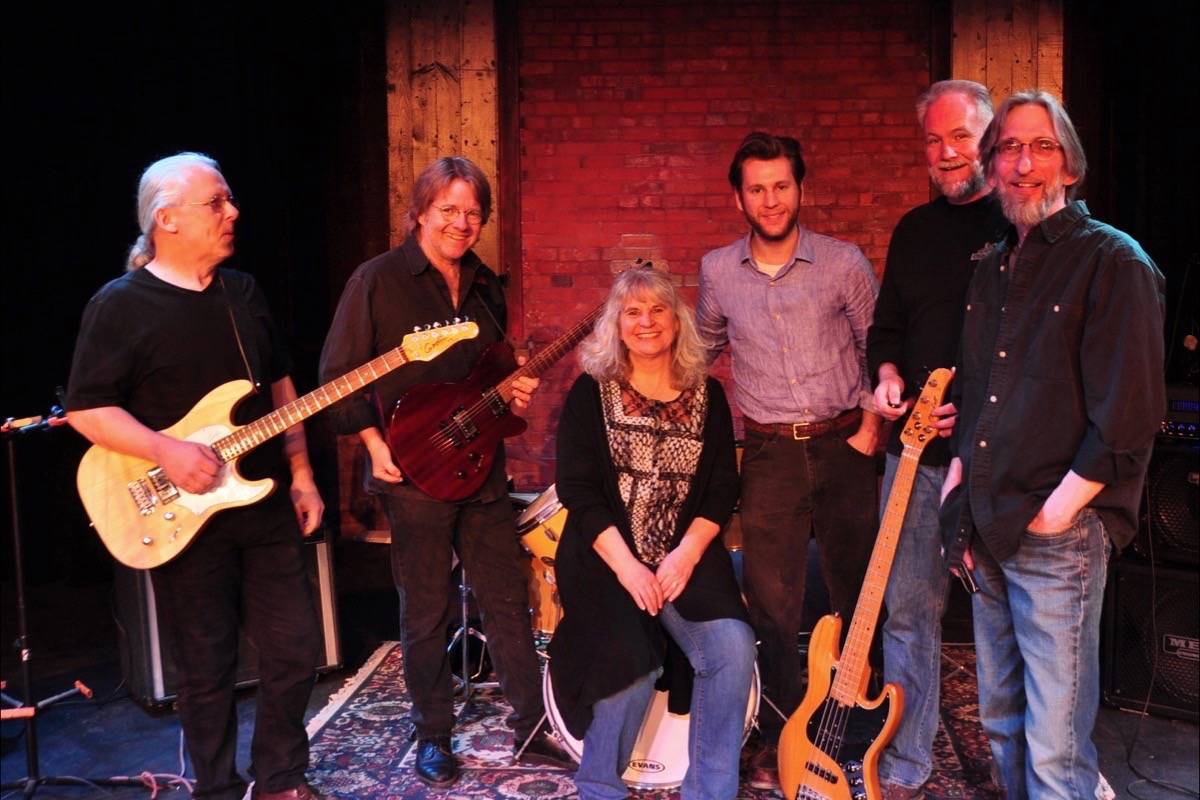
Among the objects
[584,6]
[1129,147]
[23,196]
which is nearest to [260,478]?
[23,196]

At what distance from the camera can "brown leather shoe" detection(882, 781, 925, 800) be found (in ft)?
10.8

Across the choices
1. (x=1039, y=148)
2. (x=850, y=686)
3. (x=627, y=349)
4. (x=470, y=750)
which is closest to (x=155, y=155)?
(x=627, y=349)

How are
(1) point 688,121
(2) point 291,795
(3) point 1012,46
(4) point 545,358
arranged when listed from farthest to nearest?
(1) point 688,121, (3) point 1012,46, (4) point 545,358, (2) point 291,795

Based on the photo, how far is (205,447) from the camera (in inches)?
127

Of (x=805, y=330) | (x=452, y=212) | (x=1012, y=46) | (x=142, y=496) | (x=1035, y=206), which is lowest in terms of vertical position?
(x=142, y=496)

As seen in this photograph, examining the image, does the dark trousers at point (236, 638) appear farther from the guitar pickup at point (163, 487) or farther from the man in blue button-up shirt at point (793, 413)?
the man in blue button-up shirt at point (793, 413)

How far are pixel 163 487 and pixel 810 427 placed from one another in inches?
78.0

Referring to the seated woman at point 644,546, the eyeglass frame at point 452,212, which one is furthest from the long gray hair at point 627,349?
Result: the eyeglass frame at point 452,212

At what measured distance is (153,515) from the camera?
3217mm

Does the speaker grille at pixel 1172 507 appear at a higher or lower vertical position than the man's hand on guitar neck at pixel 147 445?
lower

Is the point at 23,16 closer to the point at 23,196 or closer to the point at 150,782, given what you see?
the point at 23,196

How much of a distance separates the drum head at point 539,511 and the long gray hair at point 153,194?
4.99 feet

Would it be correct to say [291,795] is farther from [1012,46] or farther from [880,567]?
[1012,46]

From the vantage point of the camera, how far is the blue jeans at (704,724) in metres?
3.26
